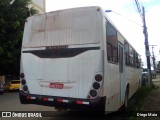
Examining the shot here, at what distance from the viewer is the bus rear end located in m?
8.84

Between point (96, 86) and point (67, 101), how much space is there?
3.07 feet

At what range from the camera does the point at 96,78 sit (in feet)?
28.8

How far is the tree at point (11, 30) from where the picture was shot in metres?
31.4

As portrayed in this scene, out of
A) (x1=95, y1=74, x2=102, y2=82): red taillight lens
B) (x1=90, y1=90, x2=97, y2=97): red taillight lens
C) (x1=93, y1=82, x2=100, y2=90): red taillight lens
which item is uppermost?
(x1=95, y1=74, x2=102, y2=82): red taillight lens

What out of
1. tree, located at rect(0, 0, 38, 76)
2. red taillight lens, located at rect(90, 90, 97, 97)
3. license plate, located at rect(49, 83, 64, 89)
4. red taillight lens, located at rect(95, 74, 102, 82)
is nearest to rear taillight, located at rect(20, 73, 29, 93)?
license plate, located at rect(49, 83, 64, 89)

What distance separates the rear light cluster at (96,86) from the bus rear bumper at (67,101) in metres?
0.16

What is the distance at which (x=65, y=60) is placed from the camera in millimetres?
9219

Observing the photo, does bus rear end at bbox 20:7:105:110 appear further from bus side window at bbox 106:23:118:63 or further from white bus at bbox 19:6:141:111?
bus side window at bbox 106:23:118:63

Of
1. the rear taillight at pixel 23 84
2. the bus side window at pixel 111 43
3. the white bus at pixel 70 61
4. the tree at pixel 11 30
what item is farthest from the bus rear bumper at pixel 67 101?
the tree at pixel 11 30

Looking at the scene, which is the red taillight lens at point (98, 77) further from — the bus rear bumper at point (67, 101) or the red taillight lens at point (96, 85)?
the bus rear bumper at point (67, 101)

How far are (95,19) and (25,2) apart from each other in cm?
2721

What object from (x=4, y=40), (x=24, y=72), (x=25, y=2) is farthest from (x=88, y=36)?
(x=25, y=2)

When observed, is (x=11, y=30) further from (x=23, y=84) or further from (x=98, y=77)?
(x=98, y=77)

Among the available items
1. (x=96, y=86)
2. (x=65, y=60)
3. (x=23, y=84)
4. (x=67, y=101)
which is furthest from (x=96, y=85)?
(x=23, y=84)
